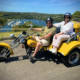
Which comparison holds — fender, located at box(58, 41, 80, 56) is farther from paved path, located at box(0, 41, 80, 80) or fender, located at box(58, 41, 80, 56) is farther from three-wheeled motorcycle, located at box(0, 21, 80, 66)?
paved path, located at box(0, 41, 80, 80)

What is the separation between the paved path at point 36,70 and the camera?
2.38 meters

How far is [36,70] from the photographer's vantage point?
8.70ft

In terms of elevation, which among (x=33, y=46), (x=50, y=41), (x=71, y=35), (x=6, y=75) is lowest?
(x=6, y=75)

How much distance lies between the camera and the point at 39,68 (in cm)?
275

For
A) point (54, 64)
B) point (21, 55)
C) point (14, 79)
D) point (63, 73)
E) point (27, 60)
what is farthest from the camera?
point (21, 55)

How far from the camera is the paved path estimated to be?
7.79 ft

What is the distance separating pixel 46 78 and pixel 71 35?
1640mm

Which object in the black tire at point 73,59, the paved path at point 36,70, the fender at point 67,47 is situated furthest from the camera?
the black tire at point 73,59

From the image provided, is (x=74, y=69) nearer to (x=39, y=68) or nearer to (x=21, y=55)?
(x=39, y=68)

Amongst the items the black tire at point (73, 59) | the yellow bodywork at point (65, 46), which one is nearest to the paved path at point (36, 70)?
the black tire at point (73, 59)

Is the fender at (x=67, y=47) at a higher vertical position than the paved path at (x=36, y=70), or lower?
higher

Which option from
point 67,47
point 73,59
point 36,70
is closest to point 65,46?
point 67,47

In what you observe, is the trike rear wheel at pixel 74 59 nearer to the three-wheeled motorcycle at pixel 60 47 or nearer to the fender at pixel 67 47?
the three-wheeled motorcycle at pixel 60 47

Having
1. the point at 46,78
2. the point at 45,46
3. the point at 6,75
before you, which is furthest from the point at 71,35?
the point at 6,75
